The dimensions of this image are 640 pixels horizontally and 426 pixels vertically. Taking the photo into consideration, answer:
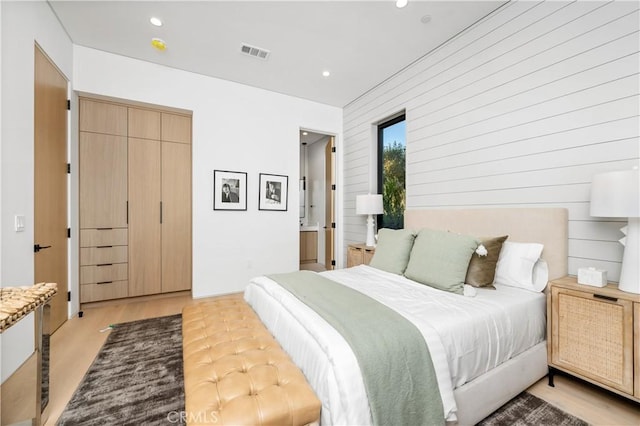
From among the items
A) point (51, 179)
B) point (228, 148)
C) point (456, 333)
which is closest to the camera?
point (456, 333)

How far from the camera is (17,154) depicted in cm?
197

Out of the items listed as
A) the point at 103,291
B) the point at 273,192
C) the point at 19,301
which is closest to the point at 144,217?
the point at 103,291

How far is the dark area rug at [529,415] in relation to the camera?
151 centimetres

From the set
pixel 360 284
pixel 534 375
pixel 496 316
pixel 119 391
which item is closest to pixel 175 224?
pixel 119 391

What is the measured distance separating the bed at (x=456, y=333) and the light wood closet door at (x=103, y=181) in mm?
2401

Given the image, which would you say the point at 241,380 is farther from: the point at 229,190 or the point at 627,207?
the point at 229,190

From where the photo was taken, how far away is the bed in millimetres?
1177

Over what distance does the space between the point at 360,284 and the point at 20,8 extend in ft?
11.2

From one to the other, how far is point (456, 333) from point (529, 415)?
74cm

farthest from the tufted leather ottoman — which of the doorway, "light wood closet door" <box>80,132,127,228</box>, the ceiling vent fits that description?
the doorway

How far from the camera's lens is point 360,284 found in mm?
2223

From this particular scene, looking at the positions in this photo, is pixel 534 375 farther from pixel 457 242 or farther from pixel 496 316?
pixel 457 242

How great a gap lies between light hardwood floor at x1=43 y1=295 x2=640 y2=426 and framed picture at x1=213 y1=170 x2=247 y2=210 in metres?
1.75

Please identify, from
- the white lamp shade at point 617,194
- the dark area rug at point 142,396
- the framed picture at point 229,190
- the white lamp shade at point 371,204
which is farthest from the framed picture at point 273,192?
the white lamp shade at point 617,194
